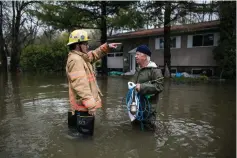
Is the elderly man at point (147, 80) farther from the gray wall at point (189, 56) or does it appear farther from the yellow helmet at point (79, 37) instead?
the gray wall at point (189, 56)

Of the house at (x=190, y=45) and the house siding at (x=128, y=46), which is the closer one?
the house at (x=190, y=45)

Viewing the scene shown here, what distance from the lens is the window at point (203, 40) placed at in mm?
18688

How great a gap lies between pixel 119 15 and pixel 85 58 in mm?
14021

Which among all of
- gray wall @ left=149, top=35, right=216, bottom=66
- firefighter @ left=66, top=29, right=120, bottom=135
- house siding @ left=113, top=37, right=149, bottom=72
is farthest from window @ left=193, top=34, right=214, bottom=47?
firefighter @ left=66, top=29, right=120, bottom=135

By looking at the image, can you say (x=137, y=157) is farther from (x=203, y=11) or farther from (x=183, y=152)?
(x=203, y=11)

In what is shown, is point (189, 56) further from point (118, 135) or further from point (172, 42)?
point (118, 135)

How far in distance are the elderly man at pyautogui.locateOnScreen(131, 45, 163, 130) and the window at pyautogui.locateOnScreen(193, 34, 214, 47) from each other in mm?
15707

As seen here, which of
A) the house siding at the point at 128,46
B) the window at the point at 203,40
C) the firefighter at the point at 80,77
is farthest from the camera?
the house siding at the point at 128,46

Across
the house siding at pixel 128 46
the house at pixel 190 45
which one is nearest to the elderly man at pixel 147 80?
the house at pixel 190 45

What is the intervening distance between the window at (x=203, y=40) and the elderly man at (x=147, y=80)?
51.5ft

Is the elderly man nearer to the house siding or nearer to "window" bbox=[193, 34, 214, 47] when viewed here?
"window" bbox=[193, 34, 214, 47]

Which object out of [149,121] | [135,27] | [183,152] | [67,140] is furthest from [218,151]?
[135,27]

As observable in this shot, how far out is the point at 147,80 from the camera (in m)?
4.41

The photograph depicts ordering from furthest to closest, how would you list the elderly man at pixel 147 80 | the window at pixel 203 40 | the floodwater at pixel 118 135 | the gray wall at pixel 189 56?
the gray wall at pixel 189 56 → the window at pixel 203 40 → the elderly man at pixel 147 80 → the floodwater at pixel 118 135
